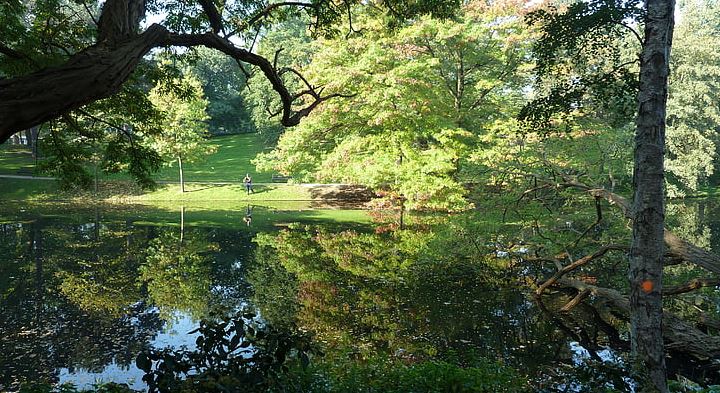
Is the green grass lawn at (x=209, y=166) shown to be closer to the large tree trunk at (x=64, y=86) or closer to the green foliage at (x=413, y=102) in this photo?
the green foliage at (x=413, y=102)

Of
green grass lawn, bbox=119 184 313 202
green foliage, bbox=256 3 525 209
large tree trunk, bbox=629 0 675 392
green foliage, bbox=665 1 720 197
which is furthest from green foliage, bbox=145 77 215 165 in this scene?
green foliage, bbox=665 1 720 197

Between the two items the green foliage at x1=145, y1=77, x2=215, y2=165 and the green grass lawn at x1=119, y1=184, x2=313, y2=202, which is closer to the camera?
the green foliage at x1=145, y1=77, x2=215, y2=165

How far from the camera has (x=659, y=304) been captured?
5312 millimetres

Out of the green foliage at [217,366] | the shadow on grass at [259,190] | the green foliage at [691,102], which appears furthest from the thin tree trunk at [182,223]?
the green foliage at [691,102]

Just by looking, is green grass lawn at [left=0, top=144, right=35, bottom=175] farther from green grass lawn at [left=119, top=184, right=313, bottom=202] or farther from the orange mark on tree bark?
the orange mark on tree bark

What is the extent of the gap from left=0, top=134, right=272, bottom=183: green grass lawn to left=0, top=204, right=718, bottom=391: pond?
16950 mm

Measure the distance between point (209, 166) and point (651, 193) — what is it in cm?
4075

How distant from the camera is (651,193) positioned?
5.18m

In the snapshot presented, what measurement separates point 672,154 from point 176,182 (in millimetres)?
34550

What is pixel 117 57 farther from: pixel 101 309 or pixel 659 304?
pixel 101 309

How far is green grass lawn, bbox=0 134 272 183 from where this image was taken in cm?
3672

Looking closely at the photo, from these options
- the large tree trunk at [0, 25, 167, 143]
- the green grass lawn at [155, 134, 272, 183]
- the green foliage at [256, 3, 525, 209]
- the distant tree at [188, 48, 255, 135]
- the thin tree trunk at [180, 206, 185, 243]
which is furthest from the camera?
the distant tree at [188, 48, 255, 135]

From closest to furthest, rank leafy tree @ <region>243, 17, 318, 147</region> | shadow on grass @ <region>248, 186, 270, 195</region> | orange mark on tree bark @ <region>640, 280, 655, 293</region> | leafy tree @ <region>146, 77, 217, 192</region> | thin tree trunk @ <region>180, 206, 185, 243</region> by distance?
orange mark on tree bark @ <region>640, 280, 655, 293</region>
thin tree trunk @ <region>180, 206, 185, 243</region>
leafy tree @ <region>146, 77, 217, 192</region>
shadow on grass @ <region>248, 186, 270, 195</region>
leafy tree @ <region>243, 17, 318, 147</region>

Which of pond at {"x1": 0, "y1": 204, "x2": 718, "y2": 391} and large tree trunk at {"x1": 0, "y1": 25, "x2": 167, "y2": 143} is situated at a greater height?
large tree trunk at {"x1": 0, "y1": 25, "x2": 167, "y2": 143}
